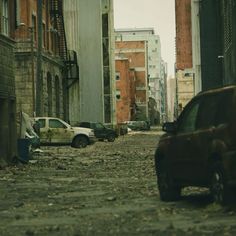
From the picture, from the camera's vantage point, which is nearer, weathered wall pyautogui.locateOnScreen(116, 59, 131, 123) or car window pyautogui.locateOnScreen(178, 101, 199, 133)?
car window pyautogui.locateOnScreen(178, 101, 199, 133)

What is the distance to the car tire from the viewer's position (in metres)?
10.1

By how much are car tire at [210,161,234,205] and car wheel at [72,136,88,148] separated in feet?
100

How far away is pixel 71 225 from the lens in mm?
9547

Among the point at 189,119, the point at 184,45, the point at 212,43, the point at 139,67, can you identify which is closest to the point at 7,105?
the point at 189,119

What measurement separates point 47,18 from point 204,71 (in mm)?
14008

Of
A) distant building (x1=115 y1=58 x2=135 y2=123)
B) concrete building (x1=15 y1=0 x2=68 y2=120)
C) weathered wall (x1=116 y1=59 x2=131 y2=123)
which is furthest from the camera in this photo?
weathered wall (x1=116 y1=59 x2=131 y2=123)

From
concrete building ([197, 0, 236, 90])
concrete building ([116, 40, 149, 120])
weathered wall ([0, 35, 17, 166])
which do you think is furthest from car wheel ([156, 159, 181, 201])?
concrete building ([116, 40, 149, 120])

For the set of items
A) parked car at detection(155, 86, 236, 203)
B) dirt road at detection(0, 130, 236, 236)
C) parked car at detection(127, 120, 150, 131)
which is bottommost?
parked car at detection(127, 120, 150, 131)

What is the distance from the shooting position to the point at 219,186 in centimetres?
1034

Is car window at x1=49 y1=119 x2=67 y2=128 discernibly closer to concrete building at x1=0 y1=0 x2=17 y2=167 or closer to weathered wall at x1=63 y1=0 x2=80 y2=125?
concrete building at x1=0 y1=0 x2=17 y2=167

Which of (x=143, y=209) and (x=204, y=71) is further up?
(x=204, y=71)

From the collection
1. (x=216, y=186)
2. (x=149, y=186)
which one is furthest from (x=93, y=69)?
(x=216, y=186)

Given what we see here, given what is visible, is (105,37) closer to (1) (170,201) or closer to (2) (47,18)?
(2) (47,18)

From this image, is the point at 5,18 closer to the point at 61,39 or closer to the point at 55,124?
the point at 55,124
